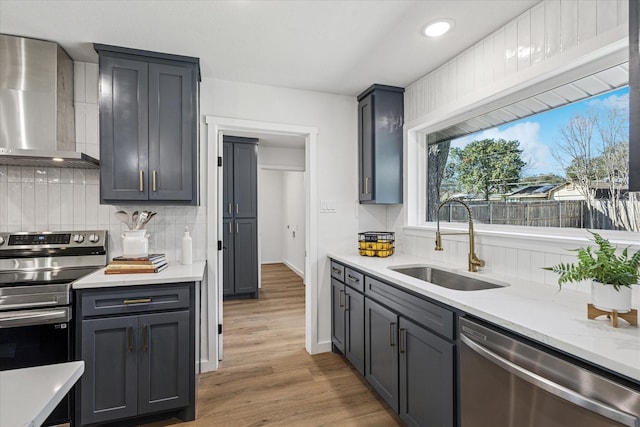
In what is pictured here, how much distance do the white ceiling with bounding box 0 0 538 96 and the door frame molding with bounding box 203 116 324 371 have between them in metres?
0.45

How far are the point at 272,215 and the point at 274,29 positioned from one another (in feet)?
20.1

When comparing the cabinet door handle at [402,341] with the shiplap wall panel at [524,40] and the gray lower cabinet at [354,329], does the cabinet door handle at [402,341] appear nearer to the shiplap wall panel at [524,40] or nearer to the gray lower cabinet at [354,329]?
the gray lower cabinet at [354,329]

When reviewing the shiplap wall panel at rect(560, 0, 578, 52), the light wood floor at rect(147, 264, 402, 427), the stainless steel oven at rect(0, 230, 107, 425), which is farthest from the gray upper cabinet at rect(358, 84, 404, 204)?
the stainless steel oven at rect(0, 230, 107, 425)

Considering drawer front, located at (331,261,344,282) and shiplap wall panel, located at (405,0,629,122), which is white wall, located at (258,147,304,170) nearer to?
drawer front, located at (331,261,344,282)

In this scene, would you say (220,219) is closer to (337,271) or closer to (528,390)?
(337,271)

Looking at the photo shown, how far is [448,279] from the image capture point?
222cm

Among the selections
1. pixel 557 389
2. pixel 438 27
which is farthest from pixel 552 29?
pixel 557 389

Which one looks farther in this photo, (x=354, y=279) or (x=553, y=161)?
(x=354, y=279)

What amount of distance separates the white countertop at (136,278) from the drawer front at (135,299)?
41mm

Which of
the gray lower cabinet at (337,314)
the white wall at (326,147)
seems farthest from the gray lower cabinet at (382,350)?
the white wall at (326,147)

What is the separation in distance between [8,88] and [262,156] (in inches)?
141

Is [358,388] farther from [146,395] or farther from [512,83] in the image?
[512,83]

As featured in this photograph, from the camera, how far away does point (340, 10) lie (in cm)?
178

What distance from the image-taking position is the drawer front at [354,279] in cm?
236
